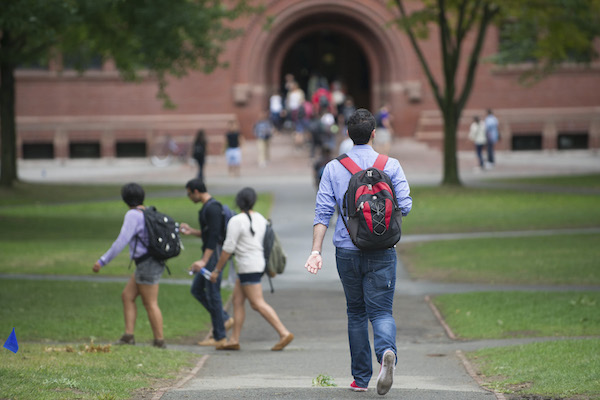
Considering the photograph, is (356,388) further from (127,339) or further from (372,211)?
(127,339)

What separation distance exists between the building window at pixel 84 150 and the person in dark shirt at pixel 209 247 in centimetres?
3061

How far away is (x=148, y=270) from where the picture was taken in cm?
960

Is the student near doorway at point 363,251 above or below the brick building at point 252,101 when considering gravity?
below

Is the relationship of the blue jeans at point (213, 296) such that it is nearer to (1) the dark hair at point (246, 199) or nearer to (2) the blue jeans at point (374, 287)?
(1) the dark hair at point (246, 199)

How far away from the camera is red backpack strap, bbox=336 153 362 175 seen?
679 centimetres

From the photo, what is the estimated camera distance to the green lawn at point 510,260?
46.1 ft

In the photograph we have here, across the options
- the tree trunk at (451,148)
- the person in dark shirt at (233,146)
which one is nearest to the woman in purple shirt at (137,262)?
the tree trunk at (451,148)

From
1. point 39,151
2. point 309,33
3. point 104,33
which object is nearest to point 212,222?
point 104,33

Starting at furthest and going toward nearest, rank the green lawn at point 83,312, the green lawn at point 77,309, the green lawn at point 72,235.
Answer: the green lawn at point 72,235 < the green lawn at point 83,312 < the green lawn at point 77,309

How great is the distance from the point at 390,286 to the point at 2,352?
3.63 m

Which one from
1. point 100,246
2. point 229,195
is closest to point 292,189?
point 229,195

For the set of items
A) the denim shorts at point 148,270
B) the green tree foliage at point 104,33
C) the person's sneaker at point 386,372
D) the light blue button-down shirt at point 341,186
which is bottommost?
the person's sneaker at point 386,372

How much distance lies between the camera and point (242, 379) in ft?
26.6

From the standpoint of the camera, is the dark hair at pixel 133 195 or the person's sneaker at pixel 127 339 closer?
the dark hair at pixel 133 195
